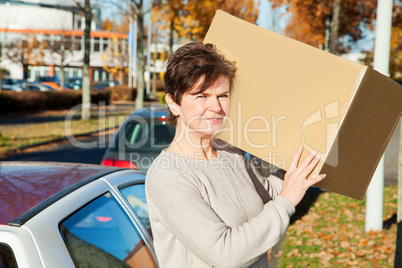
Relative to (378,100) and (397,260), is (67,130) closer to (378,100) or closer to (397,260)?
(397,260)

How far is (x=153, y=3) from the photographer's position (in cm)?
1961

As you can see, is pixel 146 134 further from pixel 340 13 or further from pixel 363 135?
pixel 340 13

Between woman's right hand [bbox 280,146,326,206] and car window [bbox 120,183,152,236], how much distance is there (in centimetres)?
128

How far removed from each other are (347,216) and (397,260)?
2.59 metres

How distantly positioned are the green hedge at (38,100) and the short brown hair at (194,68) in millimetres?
23142

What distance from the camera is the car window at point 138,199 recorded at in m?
2.92

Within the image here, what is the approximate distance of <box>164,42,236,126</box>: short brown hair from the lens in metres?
1.89

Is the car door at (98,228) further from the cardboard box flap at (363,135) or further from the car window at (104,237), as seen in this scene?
the cardboard box flap at (363,135)

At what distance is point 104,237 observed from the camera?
8.39 ft

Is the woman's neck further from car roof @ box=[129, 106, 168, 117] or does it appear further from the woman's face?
car roof @ box=[129, 106, 168, 117]

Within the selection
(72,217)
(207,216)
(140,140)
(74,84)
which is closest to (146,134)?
(140,140)

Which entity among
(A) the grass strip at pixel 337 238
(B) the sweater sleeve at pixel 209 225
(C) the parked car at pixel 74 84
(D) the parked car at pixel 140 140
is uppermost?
(B) the sweater sleeve at pixel 209 225

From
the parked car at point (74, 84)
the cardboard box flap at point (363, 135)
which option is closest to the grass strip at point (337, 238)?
the cardboard box flap at point (363, 135)

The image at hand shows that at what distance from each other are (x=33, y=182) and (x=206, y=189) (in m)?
1.11
